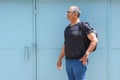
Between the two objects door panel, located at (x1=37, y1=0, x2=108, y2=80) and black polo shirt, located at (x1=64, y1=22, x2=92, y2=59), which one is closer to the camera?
black polo shirt, located at (x1=64, y1=22, x2=92, y2=59)

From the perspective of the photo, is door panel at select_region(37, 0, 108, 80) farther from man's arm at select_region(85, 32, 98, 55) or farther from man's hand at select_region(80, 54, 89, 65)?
man's hand at select_region(80, 54, 89, 65)

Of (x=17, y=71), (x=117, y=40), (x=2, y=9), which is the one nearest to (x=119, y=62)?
(x=117, y=40)

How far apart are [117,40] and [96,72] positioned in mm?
665

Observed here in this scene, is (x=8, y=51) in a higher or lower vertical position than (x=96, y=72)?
higher

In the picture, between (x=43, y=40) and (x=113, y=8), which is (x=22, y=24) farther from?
(x=113, y=8)

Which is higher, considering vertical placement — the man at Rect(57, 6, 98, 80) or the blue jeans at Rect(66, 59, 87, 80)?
the man at Rect(57, 6, 98, 80)

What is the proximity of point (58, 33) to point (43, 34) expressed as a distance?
0.85 ft

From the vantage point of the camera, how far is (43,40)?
531cm

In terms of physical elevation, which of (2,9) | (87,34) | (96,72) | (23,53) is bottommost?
(96,72)

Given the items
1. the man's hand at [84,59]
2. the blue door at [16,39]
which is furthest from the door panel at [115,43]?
the blue door at [16,39]

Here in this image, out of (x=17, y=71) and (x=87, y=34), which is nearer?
(x=87, y=34)

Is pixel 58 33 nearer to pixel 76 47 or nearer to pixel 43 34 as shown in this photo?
pixel 43 34

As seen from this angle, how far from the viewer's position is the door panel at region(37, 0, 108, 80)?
5.29 meters

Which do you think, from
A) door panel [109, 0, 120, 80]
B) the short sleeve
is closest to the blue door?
the short sleeve
